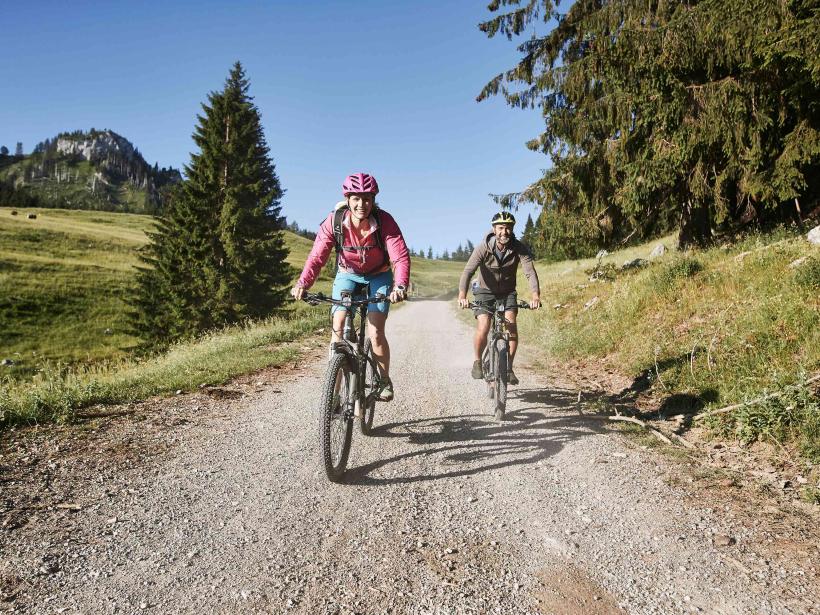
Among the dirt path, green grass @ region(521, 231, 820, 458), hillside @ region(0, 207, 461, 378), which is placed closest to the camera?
the dirt path

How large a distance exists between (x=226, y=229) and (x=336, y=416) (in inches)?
883

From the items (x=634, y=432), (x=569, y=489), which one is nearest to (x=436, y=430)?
(x=569, y=489)

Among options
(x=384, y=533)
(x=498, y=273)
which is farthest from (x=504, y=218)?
(x=384, y=533)

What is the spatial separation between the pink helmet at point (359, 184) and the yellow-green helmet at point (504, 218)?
248cm

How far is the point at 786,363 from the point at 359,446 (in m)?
5.04

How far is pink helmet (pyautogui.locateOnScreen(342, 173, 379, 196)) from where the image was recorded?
15.1 ft

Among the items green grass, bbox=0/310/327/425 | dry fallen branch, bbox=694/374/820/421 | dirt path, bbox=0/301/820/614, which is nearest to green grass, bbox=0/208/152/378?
green grass, bbox=0/310/327/425

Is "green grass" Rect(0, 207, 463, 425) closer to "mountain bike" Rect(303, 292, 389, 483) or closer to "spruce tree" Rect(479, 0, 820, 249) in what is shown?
"mountain bike" Rect(303, 292, 389, 483)

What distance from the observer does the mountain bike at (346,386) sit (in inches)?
157

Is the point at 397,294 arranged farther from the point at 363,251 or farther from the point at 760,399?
the point at 760,399

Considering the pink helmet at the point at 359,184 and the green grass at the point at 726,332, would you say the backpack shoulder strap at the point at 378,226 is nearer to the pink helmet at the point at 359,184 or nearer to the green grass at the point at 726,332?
the pink helmet at the point at 359,184

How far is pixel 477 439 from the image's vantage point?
529cm

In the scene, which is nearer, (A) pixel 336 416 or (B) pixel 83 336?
(A) pixel 336 416

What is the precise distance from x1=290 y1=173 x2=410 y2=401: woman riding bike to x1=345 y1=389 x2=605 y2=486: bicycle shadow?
771mm
